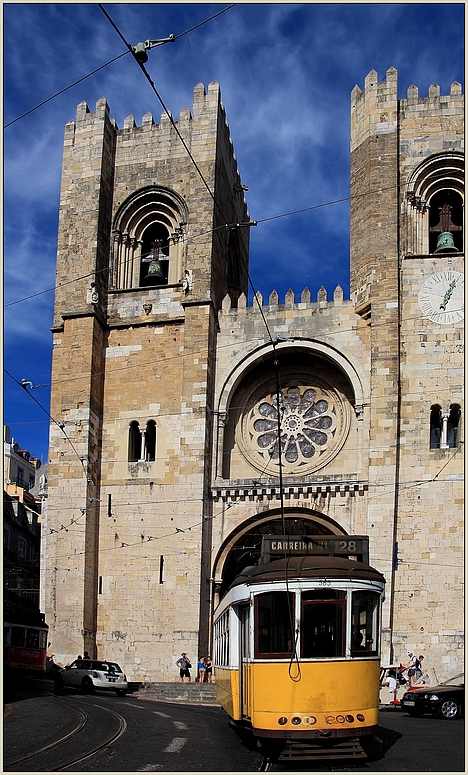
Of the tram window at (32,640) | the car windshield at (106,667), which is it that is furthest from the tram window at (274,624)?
the tram window at (32,640)

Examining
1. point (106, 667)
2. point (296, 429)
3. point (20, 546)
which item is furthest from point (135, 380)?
point (20, 546)

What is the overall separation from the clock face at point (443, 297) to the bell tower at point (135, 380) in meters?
5.82

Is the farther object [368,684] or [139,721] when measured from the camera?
[139,721]

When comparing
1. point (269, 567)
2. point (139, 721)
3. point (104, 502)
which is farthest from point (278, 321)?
point (269, 567)

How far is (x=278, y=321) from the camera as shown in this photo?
24.5 meters

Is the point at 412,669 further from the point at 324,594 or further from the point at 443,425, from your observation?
the point at 324,594

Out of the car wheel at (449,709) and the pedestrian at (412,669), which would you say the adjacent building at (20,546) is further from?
the car wheel at (449,709)

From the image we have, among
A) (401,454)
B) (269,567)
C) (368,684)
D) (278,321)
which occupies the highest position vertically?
(278,321)

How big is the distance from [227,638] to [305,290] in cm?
1454

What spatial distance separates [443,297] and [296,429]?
17.8 feet

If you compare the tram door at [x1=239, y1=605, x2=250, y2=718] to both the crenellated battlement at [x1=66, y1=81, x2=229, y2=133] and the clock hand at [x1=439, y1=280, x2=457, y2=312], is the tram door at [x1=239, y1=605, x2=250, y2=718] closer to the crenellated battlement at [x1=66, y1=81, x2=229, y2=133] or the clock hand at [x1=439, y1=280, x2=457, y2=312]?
the clock hand at [x1=439, y1=280, x2=457, y2=312]

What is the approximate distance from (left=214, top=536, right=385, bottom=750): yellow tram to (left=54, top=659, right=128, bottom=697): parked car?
1128cm

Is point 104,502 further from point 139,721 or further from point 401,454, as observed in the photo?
point 139,721

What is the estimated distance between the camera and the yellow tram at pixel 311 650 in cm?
910
